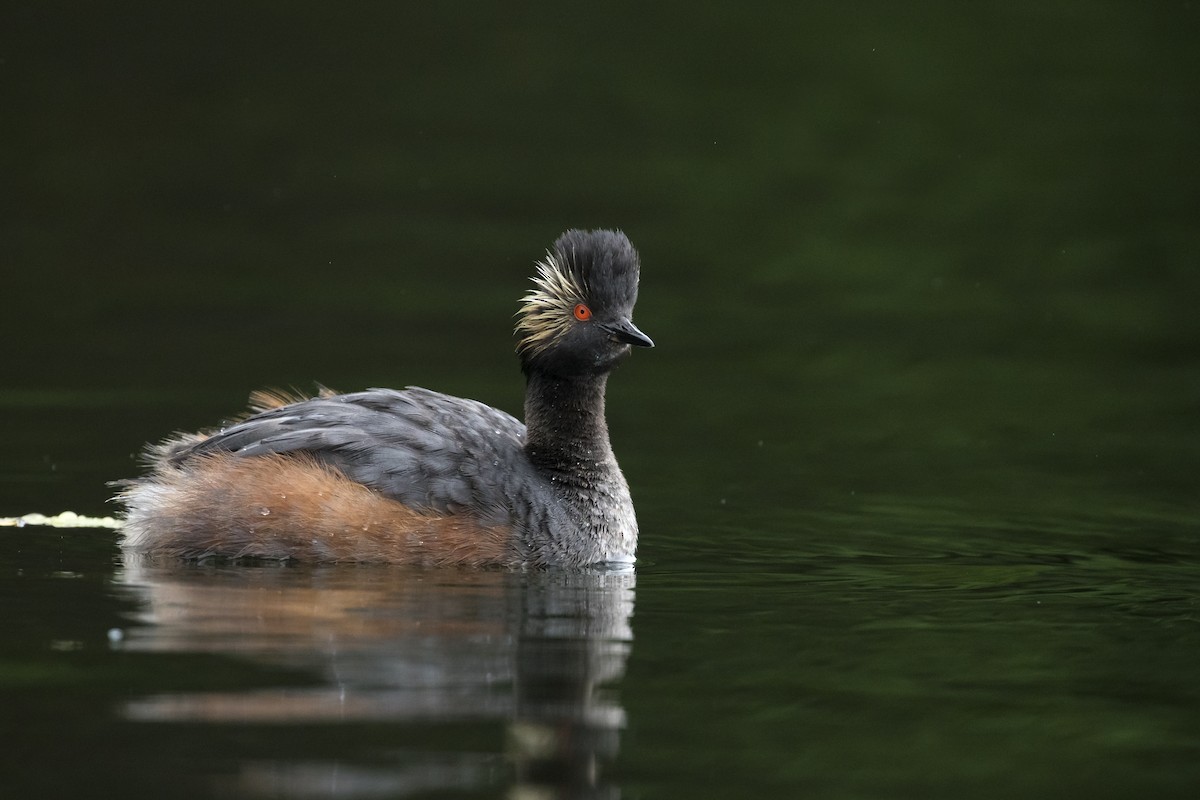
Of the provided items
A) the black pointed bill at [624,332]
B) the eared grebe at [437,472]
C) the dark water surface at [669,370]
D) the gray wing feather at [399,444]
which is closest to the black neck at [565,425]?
the eared grebe at [437,472]

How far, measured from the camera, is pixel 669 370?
15.2 m

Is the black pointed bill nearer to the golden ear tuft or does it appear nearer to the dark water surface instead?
the golden ear tuft

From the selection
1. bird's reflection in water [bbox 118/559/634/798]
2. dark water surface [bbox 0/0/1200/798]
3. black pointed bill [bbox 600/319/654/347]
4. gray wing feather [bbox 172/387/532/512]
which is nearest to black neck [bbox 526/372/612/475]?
gray wing feather [bbox 172/387/532/512]

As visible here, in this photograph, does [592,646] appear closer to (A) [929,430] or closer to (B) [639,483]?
(B) [639,483]

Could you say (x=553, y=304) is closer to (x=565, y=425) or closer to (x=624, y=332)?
(x=624, y=332)

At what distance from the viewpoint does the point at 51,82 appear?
2439 centimetres

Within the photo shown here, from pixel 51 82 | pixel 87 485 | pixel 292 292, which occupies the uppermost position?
pixel 51 82

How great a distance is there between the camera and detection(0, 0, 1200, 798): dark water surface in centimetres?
682

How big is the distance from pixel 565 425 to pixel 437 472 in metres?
0.90

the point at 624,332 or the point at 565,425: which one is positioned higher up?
the point at 624,332

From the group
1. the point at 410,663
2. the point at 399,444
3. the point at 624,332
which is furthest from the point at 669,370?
the point at 410,663

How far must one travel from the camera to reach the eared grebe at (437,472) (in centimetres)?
973

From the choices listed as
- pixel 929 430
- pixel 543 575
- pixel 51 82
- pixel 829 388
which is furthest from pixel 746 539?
pixel 51 82

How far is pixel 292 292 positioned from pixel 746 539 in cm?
740
